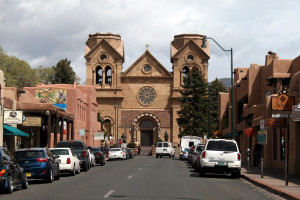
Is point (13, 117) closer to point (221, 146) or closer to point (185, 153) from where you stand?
point (221, 146)

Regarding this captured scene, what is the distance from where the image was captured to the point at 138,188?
18172 millimetres

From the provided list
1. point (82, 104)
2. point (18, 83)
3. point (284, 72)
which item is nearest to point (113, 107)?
point (18, 83)

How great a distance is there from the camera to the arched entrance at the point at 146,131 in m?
93.7

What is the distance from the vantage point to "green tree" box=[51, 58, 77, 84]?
9738 cm

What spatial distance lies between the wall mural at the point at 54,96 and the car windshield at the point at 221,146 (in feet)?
120

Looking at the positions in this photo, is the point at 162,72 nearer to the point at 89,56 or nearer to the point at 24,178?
the point at 89,56

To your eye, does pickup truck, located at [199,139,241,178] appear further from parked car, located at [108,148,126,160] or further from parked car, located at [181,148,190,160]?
parked car, located at [108,148,126,160]

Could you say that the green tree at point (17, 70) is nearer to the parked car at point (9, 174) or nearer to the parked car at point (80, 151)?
the parked car at point (80, 151)

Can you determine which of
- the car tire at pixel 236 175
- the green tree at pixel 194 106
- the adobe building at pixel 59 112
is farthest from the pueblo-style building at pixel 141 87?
the car tire at pixel 236 175

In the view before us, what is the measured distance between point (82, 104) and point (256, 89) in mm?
30344

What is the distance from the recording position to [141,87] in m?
93.8

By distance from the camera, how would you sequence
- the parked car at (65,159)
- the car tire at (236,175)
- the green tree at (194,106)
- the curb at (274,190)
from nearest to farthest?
the curb at (274,190)
the parked car at (65,159)
the car tire at (236,175)
the green tree at (194,106)

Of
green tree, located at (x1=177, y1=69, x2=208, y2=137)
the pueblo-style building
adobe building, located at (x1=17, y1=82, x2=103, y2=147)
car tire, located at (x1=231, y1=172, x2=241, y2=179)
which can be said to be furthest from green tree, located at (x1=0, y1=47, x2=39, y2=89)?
car tire, located at (x1=231, y1=172, x2=241, y2=179)

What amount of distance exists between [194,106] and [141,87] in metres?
14.2
